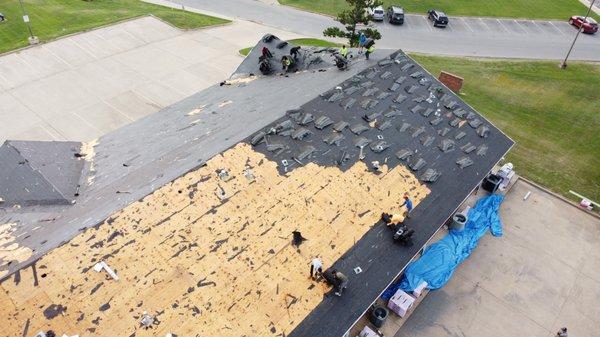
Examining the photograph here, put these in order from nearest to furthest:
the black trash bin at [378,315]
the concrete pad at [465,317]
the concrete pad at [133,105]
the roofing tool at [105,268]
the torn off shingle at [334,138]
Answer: the roofing tool at [105,268], the black trash bin at [378,315], the concrete pad at [465,317], the torn off shingle at [334,138], the concrete pad at [133,105]

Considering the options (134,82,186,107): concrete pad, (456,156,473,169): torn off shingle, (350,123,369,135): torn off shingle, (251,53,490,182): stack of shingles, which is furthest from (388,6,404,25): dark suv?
(350,123,369,135): torn off shingle

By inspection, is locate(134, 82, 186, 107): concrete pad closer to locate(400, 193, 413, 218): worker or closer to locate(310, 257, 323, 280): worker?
locate(400, 193, 413, 218): worker

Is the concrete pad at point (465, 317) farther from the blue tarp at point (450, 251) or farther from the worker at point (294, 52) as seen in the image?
the worker at point (294, 52)

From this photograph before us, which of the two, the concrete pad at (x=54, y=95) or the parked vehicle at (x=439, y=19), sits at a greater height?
the parked vehicle at (x=439, y=19)

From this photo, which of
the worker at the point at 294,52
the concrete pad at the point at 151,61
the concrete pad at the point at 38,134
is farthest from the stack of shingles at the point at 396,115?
the concrete pad at the point at 151,61

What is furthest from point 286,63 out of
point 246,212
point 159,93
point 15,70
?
point 15,70

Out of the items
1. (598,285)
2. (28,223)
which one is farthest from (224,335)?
(598,285)
